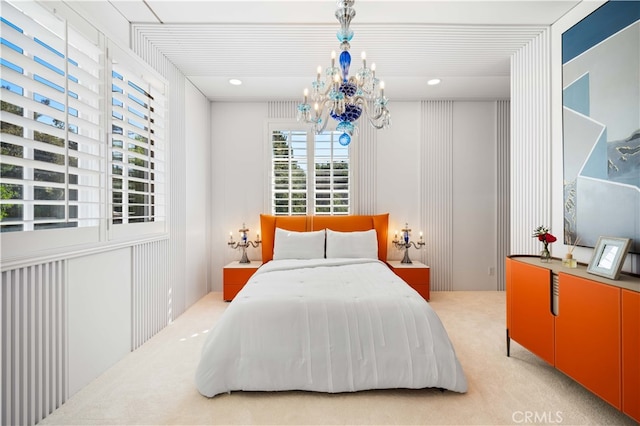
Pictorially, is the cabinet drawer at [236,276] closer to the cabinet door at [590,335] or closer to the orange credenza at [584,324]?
the orange credenza at [584,324]

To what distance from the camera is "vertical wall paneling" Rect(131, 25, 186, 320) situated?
3.17 m

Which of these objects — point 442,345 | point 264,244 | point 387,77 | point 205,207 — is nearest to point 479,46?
point 387,77

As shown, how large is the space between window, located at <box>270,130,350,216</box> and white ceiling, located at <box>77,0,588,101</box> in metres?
0.88

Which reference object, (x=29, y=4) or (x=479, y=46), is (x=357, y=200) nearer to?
(x=479, y=46)

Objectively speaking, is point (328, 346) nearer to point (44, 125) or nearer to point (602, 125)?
point (44, 125)

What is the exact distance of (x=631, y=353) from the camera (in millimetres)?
1521

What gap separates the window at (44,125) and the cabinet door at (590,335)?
2.99m

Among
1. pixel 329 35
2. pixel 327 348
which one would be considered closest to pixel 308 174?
pixel 329 35

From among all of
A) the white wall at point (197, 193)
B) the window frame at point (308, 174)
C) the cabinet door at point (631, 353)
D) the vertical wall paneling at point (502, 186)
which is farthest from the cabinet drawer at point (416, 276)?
the white wall at point (197, 193)

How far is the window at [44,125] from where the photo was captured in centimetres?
158

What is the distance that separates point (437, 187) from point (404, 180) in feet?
1.54

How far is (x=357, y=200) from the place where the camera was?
14.4 ft

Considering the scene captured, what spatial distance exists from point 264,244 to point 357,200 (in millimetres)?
1413

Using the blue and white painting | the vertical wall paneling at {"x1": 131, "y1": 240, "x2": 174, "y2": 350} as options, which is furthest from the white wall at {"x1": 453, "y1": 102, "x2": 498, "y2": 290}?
the vertical wall paneling at {"x1": 131, "y1": 240, "x2": 174, "y2": 350}
